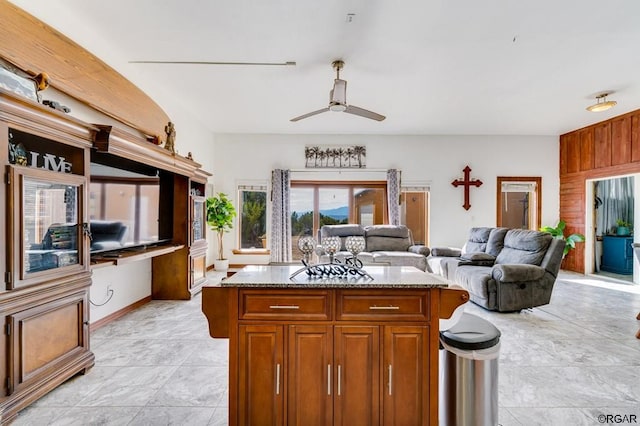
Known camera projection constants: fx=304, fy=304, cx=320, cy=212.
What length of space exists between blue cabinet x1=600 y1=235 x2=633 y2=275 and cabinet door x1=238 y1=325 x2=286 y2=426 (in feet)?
23.5

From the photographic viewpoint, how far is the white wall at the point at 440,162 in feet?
20.8

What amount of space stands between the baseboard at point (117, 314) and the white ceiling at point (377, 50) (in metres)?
2.63

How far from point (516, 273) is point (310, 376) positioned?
305 centimetres

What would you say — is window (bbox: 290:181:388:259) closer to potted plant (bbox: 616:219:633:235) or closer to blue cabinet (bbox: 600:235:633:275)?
blue cabinet (bbox: 600:235:633:275)

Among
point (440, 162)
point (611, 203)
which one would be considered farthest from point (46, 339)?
point (611, 203)

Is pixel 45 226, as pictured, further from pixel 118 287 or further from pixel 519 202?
pixel 519 202

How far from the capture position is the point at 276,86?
12.8 feet

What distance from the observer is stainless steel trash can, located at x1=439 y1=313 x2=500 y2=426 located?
1.54 meters

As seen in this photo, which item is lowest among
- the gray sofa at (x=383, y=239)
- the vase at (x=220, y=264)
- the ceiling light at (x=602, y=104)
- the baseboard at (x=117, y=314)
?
the baseboard at (x=117, y=314)

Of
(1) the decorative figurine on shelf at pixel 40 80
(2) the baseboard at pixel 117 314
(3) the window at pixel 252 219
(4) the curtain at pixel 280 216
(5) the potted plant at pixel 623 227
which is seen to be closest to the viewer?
(1) the decorative figurine on shelf at pixel 40 80

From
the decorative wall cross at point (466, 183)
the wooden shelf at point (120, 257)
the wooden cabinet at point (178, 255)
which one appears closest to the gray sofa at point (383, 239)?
the decorative wall cross at point (466, 183)

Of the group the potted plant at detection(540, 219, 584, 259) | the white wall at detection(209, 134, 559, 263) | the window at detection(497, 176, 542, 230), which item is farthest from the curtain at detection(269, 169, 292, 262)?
the potted plant at detection(540, 219, 584, 259)

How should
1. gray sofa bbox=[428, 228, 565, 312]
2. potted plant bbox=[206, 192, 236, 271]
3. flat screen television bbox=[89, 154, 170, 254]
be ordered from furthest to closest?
potted plant bbox=[206, 192, 236, 271] → gray sofa bbox=[428, 228, 565, 312] → flat screen television bbox=[89, 154, 170, 254]

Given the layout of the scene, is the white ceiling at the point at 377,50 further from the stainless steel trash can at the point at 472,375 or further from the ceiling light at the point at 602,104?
the stainless steel trash can at the point at 472,375
